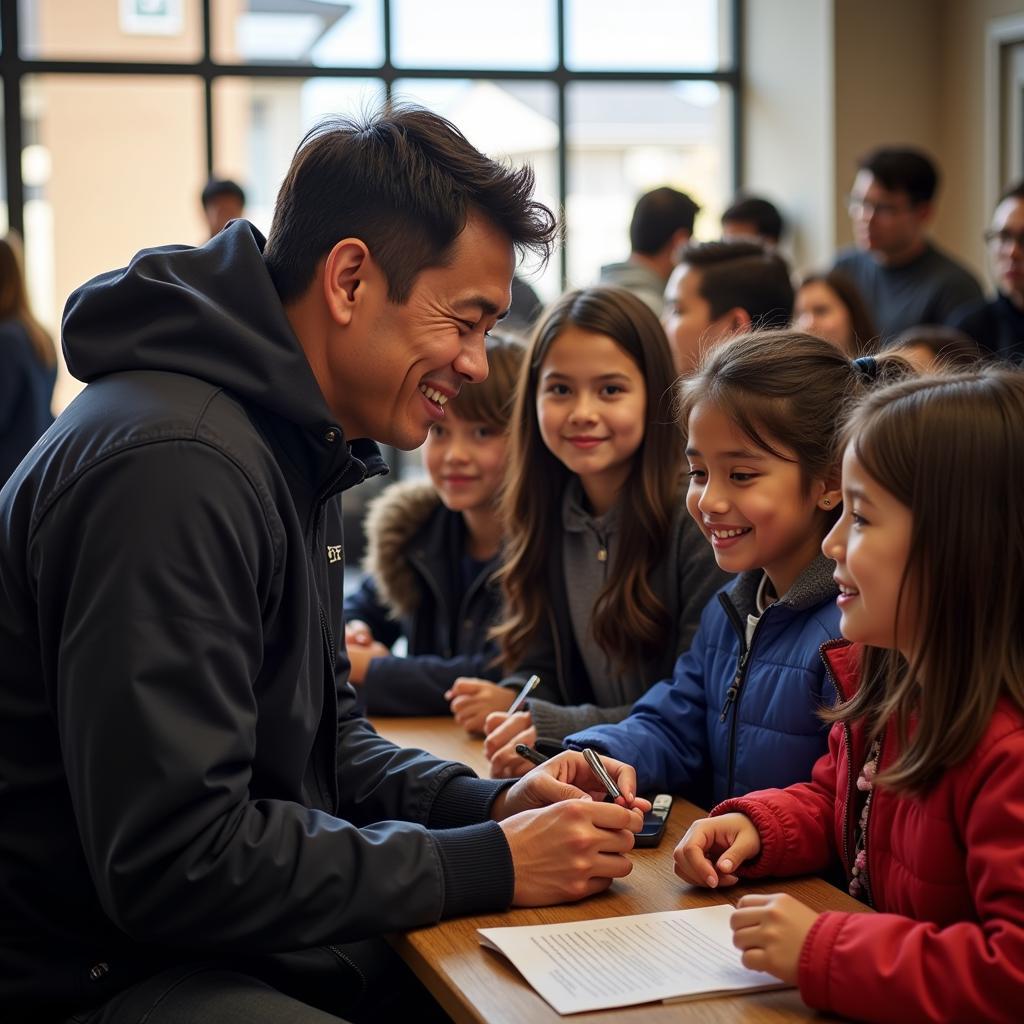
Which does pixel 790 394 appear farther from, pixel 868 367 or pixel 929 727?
pixel 929 727

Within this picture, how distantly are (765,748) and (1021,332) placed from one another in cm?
332

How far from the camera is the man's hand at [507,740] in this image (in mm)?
1992

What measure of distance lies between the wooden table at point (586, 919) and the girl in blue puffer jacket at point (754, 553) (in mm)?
146

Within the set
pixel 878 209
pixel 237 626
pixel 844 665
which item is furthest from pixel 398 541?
pixel 878 209

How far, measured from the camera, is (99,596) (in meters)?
1.27

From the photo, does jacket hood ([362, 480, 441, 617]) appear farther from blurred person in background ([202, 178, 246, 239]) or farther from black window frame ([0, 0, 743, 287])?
black window frame ([0, 0, 743, 287])

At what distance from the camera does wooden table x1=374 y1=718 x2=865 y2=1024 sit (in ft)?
3.94

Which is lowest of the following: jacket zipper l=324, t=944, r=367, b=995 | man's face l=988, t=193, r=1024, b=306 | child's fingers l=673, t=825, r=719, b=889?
jacket zipper l=324, t=944, r=367, b=995

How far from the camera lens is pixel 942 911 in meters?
1.32

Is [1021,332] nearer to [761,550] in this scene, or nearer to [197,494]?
[761,550]

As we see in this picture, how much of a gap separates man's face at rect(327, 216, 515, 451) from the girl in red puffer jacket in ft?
1.60

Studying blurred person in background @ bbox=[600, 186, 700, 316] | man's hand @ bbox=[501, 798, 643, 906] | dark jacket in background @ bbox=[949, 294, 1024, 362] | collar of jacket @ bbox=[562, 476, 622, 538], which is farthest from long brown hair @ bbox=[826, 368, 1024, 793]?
dark jacket in background @ bbox=[949, 294, 1024, 362]

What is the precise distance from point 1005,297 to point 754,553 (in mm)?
3263

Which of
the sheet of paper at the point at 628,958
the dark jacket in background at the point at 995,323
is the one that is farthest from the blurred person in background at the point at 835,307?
the sheet of paper at the point at 628,958
